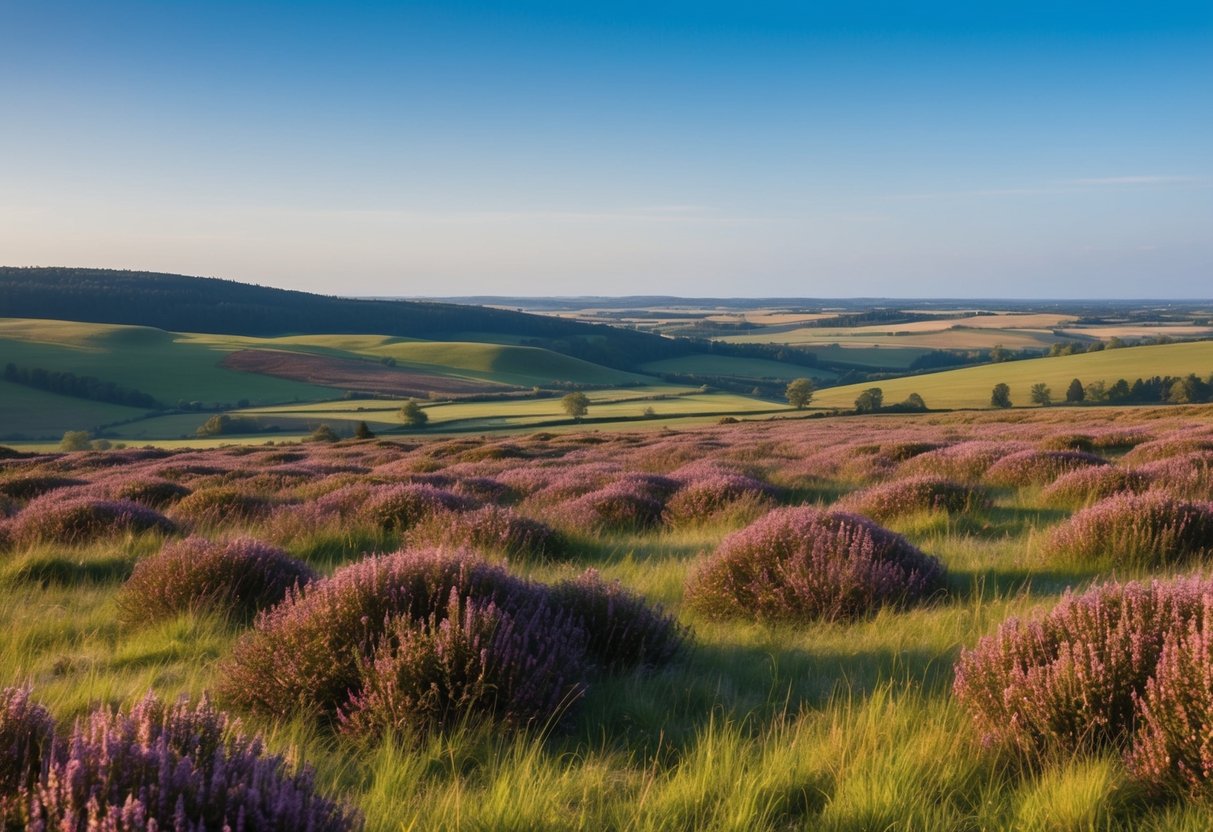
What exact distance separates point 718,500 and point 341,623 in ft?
24.1

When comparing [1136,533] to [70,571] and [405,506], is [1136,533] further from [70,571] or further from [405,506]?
[70,571]

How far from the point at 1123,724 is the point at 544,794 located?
6.85ft

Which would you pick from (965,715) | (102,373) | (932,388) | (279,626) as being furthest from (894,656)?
(102,373)

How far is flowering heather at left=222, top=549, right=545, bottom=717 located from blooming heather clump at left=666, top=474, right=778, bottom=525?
5.90m

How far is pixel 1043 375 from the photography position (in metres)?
95.1

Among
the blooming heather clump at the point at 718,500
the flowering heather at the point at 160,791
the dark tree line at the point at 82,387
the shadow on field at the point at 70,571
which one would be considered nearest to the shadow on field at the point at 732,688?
the flowering heather at the point at 160,791

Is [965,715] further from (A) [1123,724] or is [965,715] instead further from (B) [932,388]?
(B) [932,388]

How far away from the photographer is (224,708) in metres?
3.72

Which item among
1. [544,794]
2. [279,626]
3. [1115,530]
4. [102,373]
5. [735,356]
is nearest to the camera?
[544,794]

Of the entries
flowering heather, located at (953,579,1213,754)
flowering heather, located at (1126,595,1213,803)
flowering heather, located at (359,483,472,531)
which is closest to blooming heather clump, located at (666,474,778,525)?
flowering heather, located at (359,483,472,531)

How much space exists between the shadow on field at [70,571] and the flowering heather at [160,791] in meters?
5.98

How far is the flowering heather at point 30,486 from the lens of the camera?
48.8 ft

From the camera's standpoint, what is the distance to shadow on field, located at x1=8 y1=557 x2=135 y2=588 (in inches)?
287

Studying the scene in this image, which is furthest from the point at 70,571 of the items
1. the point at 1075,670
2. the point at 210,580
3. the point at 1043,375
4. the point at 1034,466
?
the point at 1043,375
